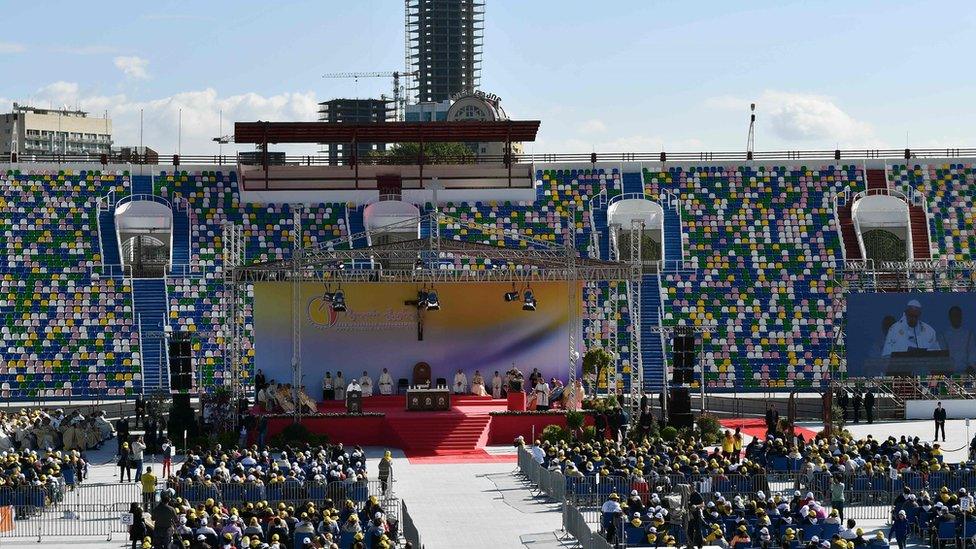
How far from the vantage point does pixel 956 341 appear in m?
52.4

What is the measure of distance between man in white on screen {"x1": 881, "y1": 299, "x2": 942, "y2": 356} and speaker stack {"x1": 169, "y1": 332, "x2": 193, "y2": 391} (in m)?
22.6

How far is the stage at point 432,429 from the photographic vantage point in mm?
45500

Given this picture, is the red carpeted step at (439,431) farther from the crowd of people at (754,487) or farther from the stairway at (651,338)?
the stairway at (651,338)

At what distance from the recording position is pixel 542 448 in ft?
132

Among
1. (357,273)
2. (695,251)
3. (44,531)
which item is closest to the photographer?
(44,531)

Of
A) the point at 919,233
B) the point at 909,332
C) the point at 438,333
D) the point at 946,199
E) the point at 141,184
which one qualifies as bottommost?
the point at 909,332

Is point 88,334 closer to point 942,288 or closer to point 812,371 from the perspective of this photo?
point 812,371

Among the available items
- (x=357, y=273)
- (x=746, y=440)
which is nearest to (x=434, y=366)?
(x=357, y=273)

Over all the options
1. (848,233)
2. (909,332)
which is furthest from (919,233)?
(909,332)

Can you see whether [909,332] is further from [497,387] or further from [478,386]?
[478,386]

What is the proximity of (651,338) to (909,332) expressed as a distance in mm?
9787

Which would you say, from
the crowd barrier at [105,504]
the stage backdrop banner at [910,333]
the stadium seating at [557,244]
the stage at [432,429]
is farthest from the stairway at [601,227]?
the crowd barrier at [105,504]

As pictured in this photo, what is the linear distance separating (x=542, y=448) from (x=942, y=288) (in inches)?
841

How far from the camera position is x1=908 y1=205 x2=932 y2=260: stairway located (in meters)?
61.6
